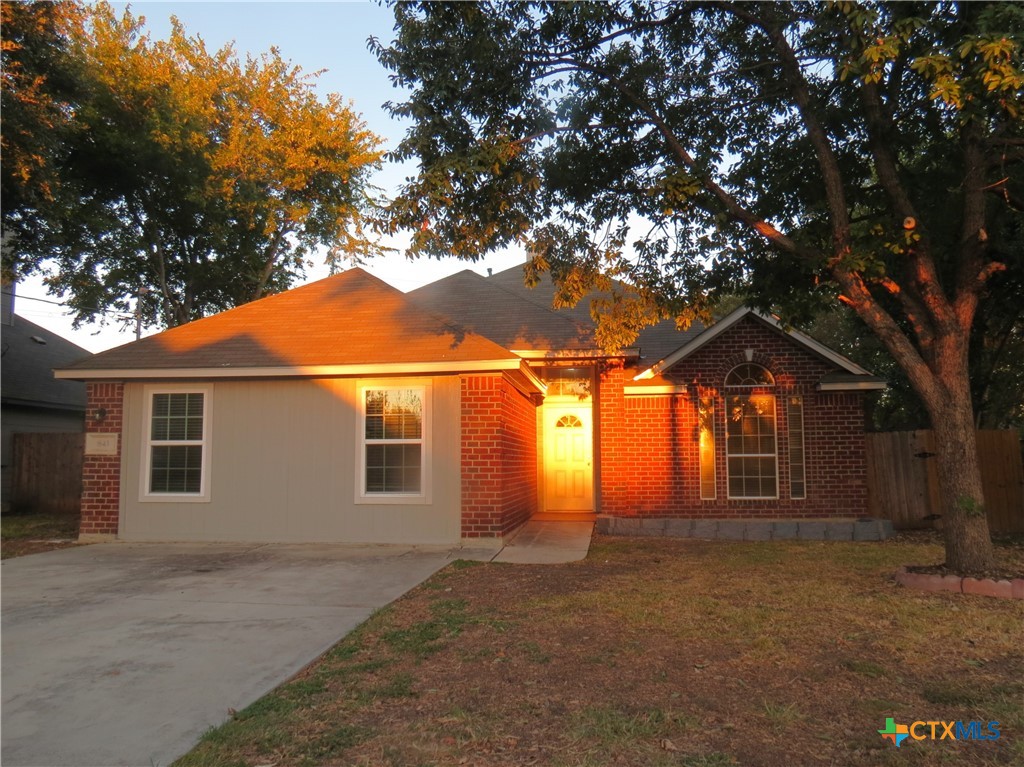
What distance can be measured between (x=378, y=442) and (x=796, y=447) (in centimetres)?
727

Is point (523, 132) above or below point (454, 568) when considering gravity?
above

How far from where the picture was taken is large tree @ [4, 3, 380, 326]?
63.9ft

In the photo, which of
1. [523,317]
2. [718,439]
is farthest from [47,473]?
[718,439]

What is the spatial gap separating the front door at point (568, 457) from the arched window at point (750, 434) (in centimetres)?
277

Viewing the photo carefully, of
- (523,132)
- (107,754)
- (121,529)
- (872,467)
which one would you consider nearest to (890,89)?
(523,132)

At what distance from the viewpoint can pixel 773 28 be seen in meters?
8.30

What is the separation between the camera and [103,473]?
11469mm

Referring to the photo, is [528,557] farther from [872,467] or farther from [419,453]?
→ [872,467]

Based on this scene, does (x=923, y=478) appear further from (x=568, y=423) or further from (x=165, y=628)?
(x=165, y=628)

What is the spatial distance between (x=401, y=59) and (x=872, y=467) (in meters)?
10.2

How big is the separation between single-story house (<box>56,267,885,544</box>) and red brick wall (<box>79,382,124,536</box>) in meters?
0.03

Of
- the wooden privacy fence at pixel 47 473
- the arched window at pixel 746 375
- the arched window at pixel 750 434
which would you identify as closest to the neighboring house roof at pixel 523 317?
the arched window at pixel 746 375

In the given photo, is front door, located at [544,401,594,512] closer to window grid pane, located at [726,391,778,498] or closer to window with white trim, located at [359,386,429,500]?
window grid pane, located at [726,391,778,498]

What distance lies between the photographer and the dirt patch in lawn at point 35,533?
11023 mm
